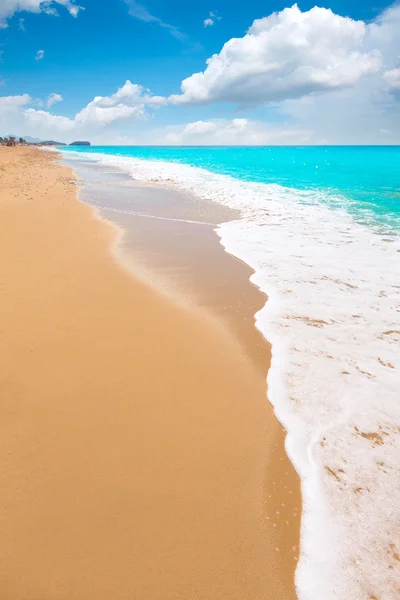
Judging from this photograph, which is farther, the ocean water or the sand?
the ocean water

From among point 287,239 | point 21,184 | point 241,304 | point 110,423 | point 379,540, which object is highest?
point 21,184

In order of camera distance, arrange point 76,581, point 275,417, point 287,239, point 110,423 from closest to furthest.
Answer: point 76,581 → point 110,423 → point 275,417 → point 287,239

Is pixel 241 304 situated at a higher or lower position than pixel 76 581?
higher

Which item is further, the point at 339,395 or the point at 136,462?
the point at 339,395

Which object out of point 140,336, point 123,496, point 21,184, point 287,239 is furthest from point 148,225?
point 21,184

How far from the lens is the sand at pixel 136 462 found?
8.14 feet

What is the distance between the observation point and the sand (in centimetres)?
248

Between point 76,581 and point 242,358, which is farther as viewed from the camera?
point 242,358

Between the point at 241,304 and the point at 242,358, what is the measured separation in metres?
1.92

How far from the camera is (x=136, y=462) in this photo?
331 centimetres

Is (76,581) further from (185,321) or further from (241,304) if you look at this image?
(241,304)

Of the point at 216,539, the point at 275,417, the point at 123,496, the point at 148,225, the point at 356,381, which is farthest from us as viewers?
the point at 148,225

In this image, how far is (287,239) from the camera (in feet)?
39.7

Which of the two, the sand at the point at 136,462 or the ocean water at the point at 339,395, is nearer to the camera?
the sand at the point at 136,462
